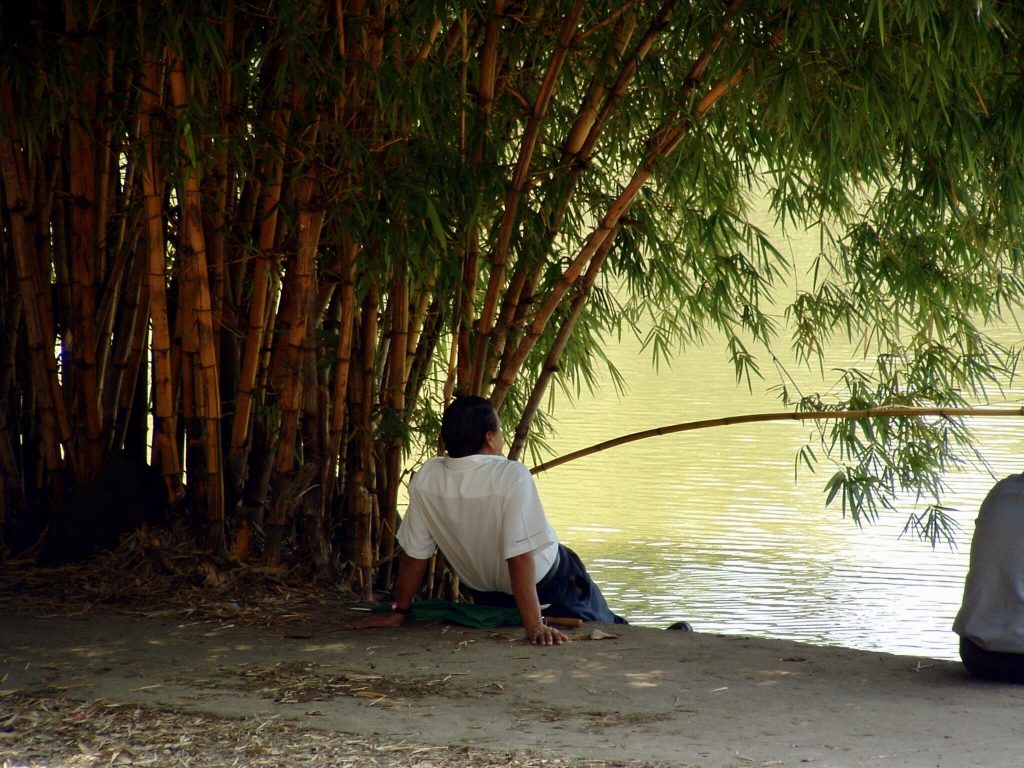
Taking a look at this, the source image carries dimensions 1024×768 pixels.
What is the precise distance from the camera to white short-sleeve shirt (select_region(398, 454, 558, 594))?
2926 mm

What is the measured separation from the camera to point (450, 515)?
9.98 ft

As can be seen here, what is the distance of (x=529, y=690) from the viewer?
262 cm

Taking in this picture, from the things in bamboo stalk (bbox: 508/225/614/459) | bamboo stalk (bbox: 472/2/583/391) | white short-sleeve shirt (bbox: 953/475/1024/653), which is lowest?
white short-sleeve shirt (bbox: 953/475/1024/653)

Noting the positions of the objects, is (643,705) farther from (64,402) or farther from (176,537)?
(64,402)

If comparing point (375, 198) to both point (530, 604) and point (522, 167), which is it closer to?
point (522, 167)

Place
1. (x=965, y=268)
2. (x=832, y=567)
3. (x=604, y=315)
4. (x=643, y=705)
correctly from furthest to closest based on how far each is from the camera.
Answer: (x=832, y=567), (x=604, y=315), (x=965, y=268), (x=643, y=705)

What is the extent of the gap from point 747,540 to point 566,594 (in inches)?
142

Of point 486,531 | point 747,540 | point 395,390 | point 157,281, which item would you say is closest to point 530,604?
point 486,531

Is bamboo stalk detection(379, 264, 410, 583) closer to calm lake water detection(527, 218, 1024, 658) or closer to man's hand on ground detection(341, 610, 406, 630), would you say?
man's hand on ground detection(341, 610, 406, 630)

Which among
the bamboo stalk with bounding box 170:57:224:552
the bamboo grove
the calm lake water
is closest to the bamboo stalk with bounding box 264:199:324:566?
the bamboo grove

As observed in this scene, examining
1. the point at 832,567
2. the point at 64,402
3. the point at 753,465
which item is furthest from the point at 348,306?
the point at 753,465

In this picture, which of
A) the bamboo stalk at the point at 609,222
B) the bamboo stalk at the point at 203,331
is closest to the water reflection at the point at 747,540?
the bamboo stalk at the point at 609,222

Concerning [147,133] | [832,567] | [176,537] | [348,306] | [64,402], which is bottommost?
[832,567]

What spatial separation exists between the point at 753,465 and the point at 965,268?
4.59 meters
